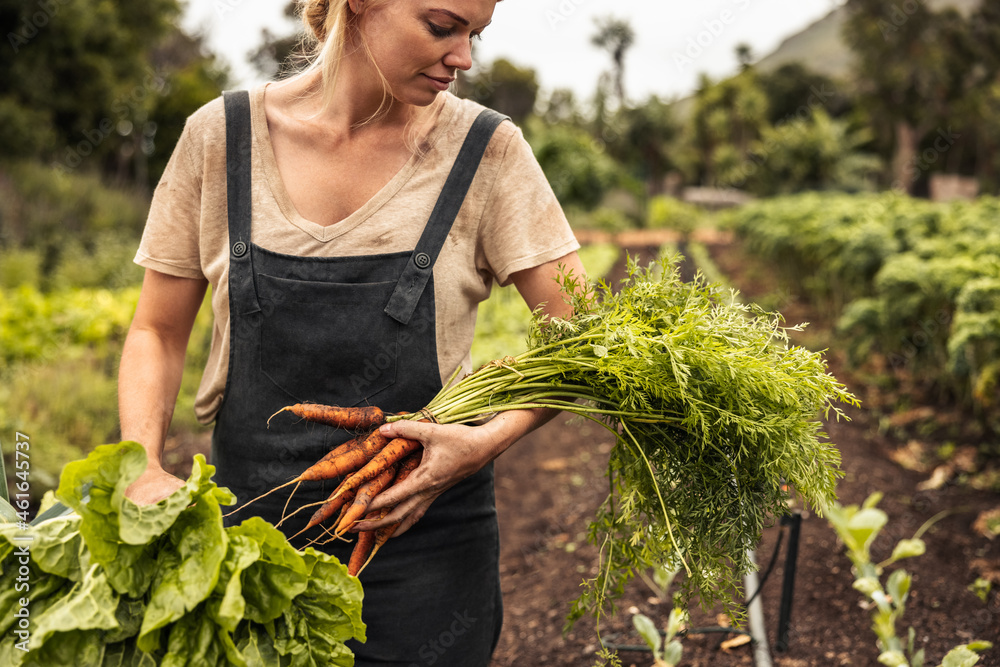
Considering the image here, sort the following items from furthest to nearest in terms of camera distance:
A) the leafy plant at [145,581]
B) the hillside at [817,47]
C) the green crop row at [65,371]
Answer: the hillside at [817,47] < the green crop row at [65,371] < the leafy plant at [145,581]

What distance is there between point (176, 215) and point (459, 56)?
0.66 m

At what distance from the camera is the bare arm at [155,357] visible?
4.90ft

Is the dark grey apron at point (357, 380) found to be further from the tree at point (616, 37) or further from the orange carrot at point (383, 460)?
the tree at point (616, 37)

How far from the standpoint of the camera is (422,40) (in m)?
1.37

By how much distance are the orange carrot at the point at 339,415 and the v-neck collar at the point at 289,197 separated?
1.12 ft

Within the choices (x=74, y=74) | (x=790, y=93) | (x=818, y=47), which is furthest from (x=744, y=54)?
(x=818, y=47)

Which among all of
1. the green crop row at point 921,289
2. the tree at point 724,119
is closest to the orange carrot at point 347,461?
the green crop row at point 921,289

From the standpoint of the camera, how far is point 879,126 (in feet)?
110

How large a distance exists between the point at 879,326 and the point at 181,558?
5.94 m

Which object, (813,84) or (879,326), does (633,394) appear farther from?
(813,84)

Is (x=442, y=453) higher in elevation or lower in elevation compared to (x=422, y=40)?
lower

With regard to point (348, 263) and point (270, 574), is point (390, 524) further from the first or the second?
point (348, 263)

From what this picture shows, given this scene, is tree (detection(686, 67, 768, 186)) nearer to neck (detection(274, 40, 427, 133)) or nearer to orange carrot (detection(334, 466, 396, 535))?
neck (detection(274, 40, 427, 133))

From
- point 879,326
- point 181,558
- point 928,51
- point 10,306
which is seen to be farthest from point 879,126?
point 181,558
